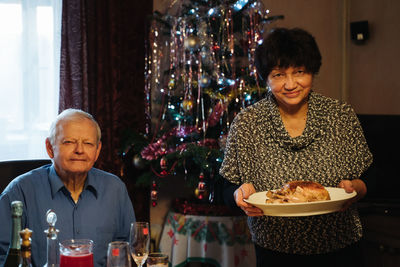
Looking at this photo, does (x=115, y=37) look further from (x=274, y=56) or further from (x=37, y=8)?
(x=274, y=56)

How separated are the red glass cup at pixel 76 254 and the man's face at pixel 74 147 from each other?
2.11ft

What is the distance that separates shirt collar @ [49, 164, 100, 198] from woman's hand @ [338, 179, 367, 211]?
94cm

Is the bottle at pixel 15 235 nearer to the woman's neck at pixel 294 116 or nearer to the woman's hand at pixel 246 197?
the woman's hand at pixel 246 197

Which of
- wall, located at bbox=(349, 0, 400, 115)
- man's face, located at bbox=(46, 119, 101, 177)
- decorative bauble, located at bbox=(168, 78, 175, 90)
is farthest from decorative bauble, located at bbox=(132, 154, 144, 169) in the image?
wall, located at bbox=(349, 0, 400, 115)

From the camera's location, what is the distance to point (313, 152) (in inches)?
74.4

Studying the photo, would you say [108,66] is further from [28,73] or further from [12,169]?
[12,169]

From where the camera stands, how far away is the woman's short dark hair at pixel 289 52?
6.15ft

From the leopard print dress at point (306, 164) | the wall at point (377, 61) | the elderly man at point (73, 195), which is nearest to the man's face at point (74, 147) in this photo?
the elderly man at point (73, 195)

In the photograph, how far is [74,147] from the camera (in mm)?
1950

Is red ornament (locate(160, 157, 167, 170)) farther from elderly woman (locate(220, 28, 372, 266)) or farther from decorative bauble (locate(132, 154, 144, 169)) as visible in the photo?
elderly woman (locate(220, 28, 372, 266))

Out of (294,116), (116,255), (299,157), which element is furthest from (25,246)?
(294,116)

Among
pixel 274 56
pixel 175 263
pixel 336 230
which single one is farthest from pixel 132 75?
pixel 336 230

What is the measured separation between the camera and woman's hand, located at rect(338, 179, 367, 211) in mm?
1754

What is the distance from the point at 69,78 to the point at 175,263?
1.44m
